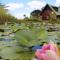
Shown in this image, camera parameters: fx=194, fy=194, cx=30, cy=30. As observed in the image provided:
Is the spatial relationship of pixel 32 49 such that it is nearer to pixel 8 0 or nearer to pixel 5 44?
pixel 5 44

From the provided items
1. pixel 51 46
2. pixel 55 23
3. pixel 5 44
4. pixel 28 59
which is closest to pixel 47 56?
pixel 51 46

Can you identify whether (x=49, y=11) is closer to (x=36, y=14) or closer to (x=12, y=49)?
(x=36, y=14)

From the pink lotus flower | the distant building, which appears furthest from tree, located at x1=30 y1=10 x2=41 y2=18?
the pink lotus flower

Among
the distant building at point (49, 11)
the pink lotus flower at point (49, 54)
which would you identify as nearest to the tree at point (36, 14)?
the distant building at point (49, 11)

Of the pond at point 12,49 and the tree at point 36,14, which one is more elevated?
the tree at point 36,14

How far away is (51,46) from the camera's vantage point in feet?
1.50

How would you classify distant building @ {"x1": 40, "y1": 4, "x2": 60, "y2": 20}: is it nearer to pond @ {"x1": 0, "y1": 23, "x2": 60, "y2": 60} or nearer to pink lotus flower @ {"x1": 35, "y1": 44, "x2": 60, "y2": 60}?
pond @ {"x1": 0, "y1": 23, "x2": 60, "y2": 60}

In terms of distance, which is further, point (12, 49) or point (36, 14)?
point (36, 14)

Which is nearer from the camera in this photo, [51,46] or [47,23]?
[51,46]

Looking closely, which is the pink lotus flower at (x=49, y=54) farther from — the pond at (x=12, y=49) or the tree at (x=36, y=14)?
the tree at (x=36, y=14)

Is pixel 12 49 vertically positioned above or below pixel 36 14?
below

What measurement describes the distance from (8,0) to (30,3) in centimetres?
10

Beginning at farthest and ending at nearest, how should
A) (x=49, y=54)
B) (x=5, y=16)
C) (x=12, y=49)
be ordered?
(x=5, y=16) < (x=12, y=49) < (x=49, y=54)

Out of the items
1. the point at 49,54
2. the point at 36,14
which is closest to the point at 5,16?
the point at 36,14
